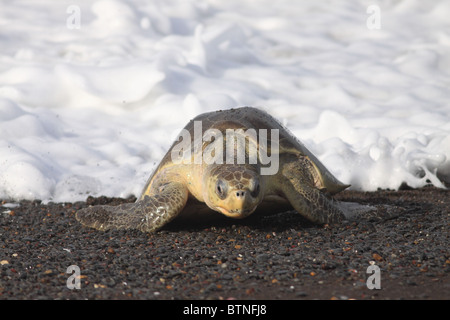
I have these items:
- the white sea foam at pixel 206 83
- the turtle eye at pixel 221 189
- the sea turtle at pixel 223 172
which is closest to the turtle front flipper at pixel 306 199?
the sea turtle at pixel 223 172

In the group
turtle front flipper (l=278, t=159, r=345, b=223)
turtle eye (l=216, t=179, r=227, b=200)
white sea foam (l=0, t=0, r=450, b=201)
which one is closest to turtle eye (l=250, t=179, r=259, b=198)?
turtle eye (l=216, t=179, r=227, b=200)

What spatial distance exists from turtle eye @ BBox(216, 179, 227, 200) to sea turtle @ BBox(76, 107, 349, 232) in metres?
0.08

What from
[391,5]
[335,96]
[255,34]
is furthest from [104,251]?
[391,5]

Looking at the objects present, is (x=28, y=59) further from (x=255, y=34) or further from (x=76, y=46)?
(x=255, y=34)

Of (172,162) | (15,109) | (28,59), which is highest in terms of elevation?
(28,59)

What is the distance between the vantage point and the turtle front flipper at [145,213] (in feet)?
14.9

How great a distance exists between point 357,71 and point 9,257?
11.0 meters

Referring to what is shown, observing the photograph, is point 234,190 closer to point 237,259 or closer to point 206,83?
point 237,259

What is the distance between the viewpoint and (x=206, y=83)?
11797mm

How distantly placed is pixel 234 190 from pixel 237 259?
56 cm

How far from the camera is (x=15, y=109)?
9547mm

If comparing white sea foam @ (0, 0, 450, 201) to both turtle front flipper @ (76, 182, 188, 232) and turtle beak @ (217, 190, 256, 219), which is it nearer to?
turtle front flipper @ (76, 182, 188, 232)

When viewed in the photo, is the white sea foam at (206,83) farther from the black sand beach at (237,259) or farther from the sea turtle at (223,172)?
the black sand beach at (237,259)
